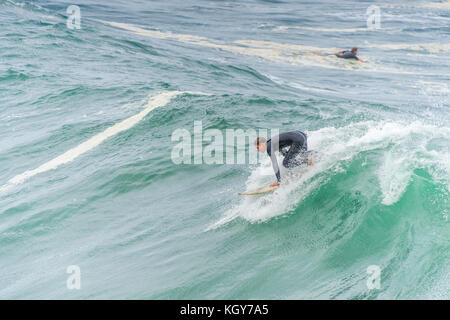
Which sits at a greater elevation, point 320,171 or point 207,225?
point 320,171

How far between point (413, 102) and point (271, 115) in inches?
263

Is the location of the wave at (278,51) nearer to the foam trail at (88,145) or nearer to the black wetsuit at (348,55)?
the black wetsuit at (348,55)

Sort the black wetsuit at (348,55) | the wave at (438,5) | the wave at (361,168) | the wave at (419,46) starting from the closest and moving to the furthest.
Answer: the wave at (361,168)
the black wetsuit at (348,55)
the wave at (419,46)
the wave at (438,5)

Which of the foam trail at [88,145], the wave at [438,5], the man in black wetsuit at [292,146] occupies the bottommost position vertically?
the foam trail at [88,145]

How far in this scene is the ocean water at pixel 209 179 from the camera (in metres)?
7.40

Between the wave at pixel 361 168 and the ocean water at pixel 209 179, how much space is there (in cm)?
4

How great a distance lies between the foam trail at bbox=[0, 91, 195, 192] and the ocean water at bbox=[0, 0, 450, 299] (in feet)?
0.21

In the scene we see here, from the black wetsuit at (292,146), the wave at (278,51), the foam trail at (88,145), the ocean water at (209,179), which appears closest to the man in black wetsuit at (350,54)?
the wave at (278,51)

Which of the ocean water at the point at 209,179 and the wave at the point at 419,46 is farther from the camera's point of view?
the wave at the point at 419,46

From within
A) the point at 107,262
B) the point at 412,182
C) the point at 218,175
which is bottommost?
the point at 107,262

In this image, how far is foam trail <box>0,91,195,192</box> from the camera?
43.1 feet

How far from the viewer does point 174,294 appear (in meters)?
7.22

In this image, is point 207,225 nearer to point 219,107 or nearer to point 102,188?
point 102,188
